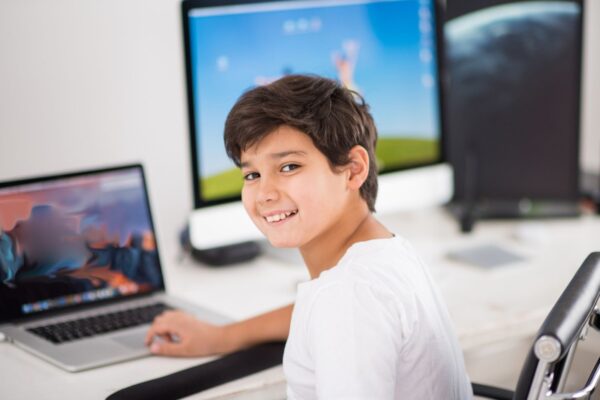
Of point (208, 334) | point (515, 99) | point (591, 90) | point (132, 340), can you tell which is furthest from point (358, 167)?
point (591, 90)

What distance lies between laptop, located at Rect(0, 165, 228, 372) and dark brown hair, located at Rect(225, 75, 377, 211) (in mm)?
426

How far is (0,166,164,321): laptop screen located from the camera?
1549 mm

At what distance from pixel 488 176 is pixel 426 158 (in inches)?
9.1

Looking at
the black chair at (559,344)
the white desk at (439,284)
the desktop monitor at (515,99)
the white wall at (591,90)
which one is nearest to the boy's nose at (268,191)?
the white desk at (439,284)

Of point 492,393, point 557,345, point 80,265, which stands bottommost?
point 492,393

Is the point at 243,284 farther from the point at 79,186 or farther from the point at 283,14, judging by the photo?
the point at 283,14

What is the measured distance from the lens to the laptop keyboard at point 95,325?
5.02 ft

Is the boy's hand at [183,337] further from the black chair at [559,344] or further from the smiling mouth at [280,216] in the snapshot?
the black chair at [559,344]

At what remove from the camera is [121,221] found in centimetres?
165

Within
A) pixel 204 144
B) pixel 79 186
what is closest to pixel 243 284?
pixel 204 144

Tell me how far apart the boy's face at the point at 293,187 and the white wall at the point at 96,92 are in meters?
0.57

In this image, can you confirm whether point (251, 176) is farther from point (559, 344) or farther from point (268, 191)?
point (559, 344)

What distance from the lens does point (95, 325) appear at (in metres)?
1.57

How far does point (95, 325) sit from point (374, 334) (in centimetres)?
65
